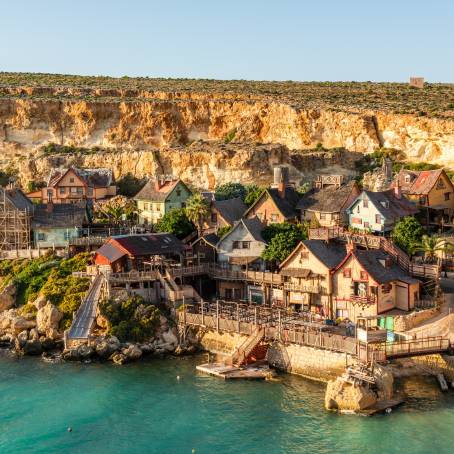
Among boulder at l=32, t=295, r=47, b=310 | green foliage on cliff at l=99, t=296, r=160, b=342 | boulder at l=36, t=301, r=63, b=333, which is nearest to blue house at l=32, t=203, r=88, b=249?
boulder at l=32, t=295, r=47, b=310

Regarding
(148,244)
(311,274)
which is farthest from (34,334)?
(311,274)

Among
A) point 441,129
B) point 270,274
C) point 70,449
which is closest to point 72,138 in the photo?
point 441,129

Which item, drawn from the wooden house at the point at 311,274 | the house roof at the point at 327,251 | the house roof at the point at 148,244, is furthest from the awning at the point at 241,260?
the house roof at the point at 327,251

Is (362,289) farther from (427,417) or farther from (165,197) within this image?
(165,197)

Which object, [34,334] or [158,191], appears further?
[158,191]

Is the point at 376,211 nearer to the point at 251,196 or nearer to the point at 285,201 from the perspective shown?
the point at 285,201
